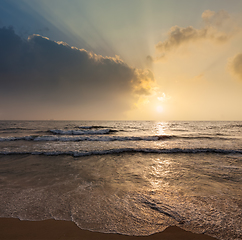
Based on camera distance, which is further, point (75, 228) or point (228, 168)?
point (228, 168)

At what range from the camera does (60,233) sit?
2816 mm

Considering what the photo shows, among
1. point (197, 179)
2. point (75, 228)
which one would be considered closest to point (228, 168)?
point (197, 179)

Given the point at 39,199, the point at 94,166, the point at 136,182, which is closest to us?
the point at 39,199

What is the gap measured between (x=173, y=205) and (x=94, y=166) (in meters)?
4.99

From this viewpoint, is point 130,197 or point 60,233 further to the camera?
point 130,197

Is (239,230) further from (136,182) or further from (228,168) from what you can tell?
(228,168)

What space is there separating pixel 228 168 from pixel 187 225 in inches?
235

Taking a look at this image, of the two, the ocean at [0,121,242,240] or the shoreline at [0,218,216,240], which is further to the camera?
the ocean at [0,121,242,240]

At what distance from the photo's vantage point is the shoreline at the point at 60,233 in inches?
106

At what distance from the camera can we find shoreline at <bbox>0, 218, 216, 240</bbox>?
2691 mm

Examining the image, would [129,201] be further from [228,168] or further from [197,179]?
[228,168]

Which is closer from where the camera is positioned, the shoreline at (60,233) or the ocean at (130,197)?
the shoreline at (60,233)

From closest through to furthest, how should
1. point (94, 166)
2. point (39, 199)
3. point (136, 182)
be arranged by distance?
point (39, 199) → point (136, 182) → point (94, 166)

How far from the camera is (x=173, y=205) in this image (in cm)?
379
